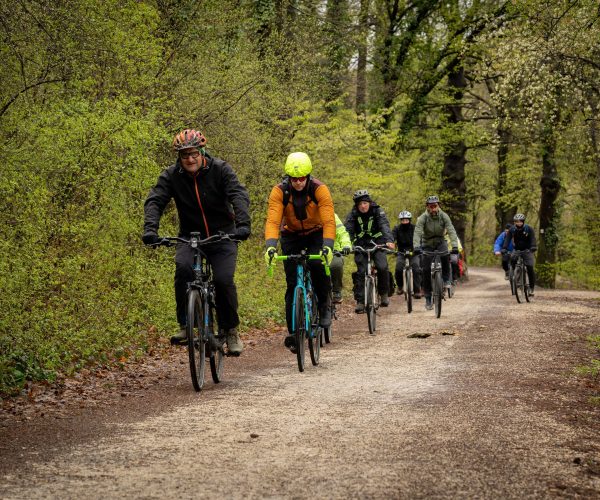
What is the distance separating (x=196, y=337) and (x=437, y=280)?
974cm

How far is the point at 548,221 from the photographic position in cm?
3516

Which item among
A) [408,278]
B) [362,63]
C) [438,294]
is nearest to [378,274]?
[438,294]

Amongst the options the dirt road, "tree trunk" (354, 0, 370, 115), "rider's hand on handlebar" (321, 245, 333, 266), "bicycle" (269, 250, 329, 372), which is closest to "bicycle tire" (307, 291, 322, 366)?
"bicycle" (269, 250, 329, 372)

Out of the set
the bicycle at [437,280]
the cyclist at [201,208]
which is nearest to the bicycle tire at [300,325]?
the cyclist at [201,208]

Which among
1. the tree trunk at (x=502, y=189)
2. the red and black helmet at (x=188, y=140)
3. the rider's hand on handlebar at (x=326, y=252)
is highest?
the tree trunk at (x=502, y=189)

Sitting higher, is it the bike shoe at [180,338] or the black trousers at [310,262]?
the black trousers at [310,262]

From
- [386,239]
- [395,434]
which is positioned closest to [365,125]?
[386,239]

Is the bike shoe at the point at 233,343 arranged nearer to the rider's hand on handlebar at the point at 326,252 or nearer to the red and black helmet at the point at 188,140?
the rider's hand on handlebar at the point at 326,252

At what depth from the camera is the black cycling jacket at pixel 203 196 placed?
8492 millimetres

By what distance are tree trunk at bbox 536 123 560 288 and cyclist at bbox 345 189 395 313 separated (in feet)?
64.7

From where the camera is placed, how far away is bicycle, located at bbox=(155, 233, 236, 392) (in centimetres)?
812

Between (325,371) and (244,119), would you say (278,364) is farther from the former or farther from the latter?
(244,119)

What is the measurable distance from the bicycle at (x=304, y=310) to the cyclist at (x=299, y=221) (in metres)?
0.12

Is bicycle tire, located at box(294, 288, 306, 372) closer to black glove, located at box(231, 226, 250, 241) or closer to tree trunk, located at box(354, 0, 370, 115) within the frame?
black glove, located at box(231, 226, 250, 241)
